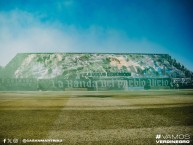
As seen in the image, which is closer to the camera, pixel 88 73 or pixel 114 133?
pixel 114 133

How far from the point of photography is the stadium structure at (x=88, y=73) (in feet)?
144

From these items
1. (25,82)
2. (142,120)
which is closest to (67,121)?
(142,120)

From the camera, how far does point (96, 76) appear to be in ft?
150

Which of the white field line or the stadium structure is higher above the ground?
the stadium structure

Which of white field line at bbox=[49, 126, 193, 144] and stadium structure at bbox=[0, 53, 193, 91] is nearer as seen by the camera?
white field line at bbox=[49, 126, 193, 144]

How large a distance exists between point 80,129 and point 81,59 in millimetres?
46459

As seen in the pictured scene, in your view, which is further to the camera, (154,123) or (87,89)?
(87,89)

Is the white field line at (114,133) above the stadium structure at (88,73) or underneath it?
underneath

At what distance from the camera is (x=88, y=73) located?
152ft

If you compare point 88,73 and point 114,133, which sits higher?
point 88,73

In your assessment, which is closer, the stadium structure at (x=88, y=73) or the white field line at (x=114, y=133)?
the white field line at (x=114, y=133)

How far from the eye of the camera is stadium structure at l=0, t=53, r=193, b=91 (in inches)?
1725

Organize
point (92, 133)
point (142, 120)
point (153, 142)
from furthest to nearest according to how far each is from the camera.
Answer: point (142, 120) → point (92, 133) → point (153, 142)

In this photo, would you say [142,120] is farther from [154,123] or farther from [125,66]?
[125,66]
